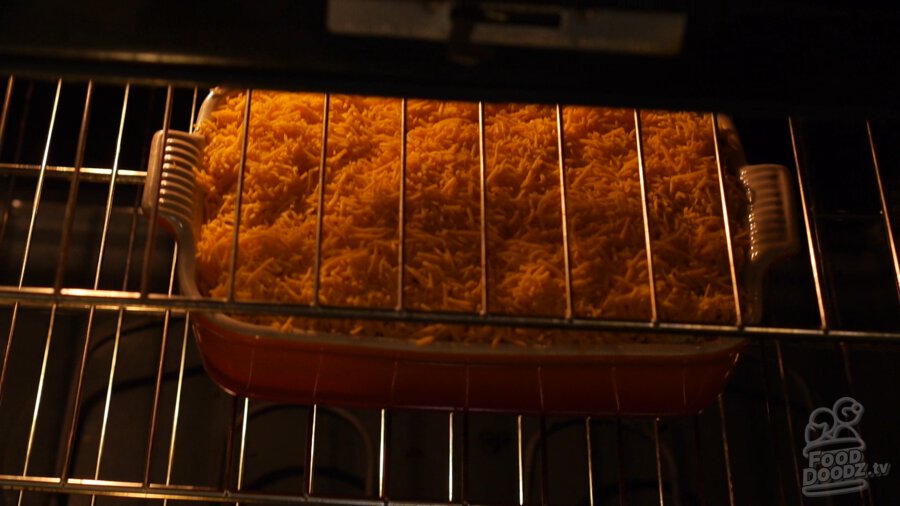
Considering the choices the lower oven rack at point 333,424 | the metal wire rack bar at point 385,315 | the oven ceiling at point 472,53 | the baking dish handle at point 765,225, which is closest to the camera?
the oven ceiling at point 472,53

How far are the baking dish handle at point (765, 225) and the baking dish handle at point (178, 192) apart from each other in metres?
0.41

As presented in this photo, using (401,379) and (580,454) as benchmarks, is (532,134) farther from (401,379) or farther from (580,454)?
(580,454)

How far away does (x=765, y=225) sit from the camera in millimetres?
666

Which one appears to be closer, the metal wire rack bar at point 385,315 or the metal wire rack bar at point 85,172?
the metal wire rack bar at point 385,315

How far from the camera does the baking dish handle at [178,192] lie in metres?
0.63

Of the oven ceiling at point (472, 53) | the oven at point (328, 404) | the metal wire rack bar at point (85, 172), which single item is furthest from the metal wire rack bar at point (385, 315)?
the metal wire rack bar at point (85, 172)

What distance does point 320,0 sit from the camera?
0.39 m

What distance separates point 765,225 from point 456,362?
0.26 m

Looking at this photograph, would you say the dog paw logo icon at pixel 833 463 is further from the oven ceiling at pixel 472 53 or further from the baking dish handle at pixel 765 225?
the oven ceiling at pixel 472 53

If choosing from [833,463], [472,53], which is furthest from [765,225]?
[472,53]

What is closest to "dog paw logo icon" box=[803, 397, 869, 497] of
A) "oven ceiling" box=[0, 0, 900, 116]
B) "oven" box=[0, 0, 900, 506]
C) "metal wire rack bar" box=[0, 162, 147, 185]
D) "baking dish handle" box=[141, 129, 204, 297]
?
"oven" box=[0, 0, 900, 506]

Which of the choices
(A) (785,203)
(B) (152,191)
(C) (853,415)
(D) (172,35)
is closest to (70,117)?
(B) (152,191)

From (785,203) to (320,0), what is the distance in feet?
1.40

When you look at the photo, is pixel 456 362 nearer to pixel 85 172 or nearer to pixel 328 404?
pixel 328 404
